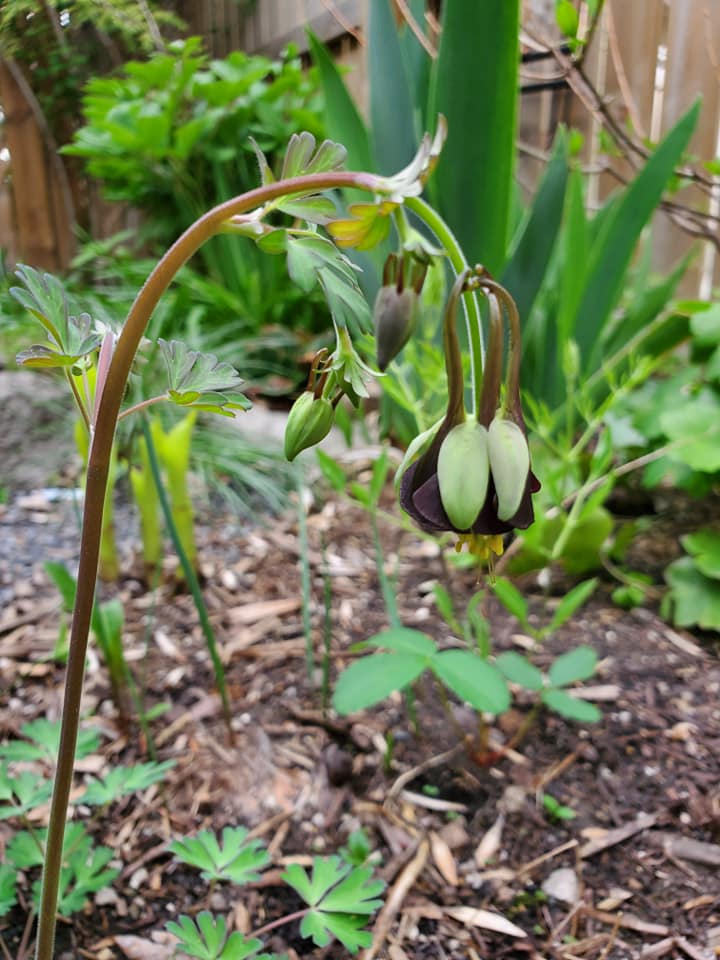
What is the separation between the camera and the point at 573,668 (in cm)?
80

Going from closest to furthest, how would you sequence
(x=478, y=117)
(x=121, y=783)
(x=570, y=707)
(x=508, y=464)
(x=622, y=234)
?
(x=508, y=464), (x=121, y=783), (x=570, y=707), (x=478, y=117), (x=622, y=234)

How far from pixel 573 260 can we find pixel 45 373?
1.55m

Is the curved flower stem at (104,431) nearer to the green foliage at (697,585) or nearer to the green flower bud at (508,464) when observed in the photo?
the green flower bud at (508,464)

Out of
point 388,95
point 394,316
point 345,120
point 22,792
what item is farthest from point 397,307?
point 345,120

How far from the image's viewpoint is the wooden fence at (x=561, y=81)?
3.13 feet

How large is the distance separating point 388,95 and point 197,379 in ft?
3.14

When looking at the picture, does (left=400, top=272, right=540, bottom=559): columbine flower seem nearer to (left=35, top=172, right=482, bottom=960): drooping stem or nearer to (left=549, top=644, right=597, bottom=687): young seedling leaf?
(left=35, top=172, right=482, bottom=960): drooping stem

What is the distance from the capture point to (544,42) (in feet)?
3.83

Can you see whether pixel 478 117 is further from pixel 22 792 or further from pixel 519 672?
pixel 22 792

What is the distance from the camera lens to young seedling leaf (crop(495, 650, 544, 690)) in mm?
776

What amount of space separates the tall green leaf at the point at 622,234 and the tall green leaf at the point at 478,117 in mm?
177

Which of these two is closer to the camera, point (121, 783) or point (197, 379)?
point (197, 379)

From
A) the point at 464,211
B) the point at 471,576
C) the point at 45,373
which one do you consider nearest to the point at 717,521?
the point at 471,576

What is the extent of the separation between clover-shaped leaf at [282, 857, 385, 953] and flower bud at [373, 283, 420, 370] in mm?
414
